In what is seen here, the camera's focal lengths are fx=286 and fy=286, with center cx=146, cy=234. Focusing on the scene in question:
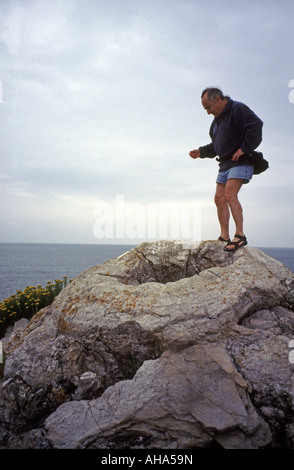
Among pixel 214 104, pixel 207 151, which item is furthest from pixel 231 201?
pixel 214 104

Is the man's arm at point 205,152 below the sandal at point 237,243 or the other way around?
the other way around

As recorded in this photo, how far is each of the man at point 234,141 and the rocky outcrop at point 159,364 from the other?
78 cm

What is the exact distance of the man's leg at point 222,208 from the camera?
5.35m

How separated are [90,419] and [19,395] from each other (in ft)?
3.58

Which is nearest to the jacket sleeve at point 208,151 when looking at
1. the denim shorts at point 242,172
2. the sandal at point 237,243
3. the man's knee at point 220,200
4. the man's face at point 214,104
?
the man's face at point 214,104

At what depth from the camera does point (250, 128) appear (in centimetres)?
455

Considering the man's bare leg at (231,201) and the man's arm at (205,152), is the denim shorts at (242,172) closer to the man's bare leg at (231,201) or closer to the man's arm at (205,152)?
the man's bare leg at (231,201)

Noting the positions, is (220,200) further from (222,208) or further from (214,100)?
(214,100)

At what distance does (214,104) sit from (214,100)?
6cm

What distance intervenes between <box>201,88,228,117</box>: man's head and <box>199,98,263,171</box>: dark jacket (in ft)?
0.28

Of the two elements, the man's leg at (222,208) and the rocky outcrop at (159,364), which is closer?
the rocky outcrop at (159,364)

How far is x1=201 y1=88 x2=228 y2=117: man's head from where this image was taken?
482 cm

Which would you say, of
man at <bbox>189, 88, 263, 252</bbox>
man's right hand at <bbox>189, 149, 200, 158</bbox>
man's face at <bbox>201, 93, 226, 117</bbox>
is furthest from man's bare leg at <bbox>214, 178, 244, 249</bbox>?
man's face at <bbox>201, 93, 226, 117</bbox>

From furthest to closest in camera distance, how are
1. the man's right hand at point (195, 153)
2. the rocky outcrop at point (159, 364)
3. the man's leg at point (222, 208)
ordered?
the man's right hand at point (195, 153) → the man's leg at point (222, 208) → the rocky outcrop at point (159, 364)
